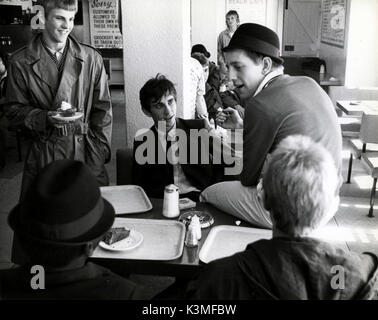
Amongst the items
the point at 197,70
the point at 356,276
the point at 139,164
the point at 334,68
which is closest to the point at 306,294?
the point at 356,276

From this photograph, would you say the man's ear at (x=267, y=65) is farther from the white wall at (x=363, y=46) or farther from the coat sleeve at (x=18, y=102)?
the white wall at (x=363, y=46)

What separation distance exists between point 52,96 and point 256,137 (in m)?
1.15

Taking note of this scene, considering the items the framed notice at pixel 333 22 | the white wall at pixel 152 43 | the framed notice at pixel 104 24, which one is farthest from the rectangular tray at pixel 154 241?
the framed notice at pixel 104 24

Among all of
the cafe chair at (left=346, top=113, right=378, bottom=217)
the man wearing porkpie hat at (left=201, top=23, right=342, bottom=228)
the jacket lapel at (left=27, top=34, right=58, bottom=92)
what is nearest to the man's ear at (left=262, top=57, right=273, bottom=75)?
the man wearing porkpie hat at (left=201, top=23, right=342, bottom=228)

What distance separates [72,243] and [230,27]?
6.42 m

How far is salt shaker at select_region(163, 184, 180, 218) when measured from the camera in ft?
6.68

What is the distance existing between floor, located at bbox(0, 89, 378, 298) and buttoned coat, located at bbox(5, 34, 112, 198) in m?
0.88

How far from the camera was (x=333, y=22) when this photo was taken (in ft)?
25.7

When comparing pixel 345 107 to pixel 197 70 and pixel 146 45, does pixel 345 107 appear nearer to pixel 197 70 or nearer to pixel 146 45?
pixel 197 70

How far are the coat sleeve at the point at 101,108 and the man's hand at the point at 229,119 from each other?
2.17ft

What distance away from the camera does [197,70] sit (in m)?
4.08

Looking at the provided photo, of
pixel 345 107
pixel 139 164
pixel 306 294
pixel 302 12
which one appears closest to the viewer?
pixel 306 294

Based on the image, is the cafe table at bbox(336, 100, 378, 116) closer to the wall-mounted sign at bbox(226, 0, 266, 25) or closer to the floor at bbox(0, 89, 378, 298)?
the floor at bbox(0, 89, 378, 298)

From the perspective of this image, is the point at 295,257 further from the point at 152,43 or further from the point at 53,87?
the point at 152,43
